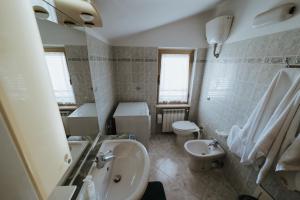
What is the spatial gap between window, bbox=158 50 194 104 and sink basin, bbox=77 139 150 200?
1525mm

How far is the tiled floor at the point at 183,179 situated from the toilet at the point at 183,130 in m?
0.20

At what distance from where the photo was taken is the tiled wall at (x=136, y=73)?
2.23 m

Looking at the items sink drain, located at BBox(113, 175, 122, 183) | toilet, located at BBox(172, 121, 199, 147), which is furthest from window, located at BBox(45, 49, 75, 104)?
toilet, located at BBox(172, 121, 199, 147)

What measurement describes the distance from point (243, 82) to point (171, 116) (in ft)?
4.50

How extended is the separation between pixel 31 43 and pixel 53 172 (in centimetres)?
36

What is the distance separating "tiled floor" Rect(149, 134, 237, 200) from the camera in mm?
1582

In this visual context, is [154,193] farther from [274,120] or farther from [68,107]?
[274,120]

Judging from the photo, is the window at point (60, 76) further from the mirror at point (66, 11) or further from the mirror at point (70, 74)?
the mirror at point (66, 11)

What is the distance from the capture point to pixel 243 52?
1493mm

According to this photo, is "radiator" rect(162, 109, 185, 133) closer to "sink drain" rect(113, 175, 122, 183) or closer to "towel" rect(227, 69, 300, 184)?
"towel" rect(227, 69, 300, 184)

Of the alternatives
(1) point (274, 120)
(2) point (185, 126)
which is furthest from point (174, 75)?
(1) point (274, 120)

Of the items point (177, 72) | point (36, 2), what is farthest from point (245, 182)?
point (36, 2)

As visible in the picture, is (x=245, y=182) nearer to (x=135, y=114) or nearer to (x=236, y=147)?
(x=236, y=147)

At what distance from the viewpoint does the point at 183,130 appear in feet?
7.27
